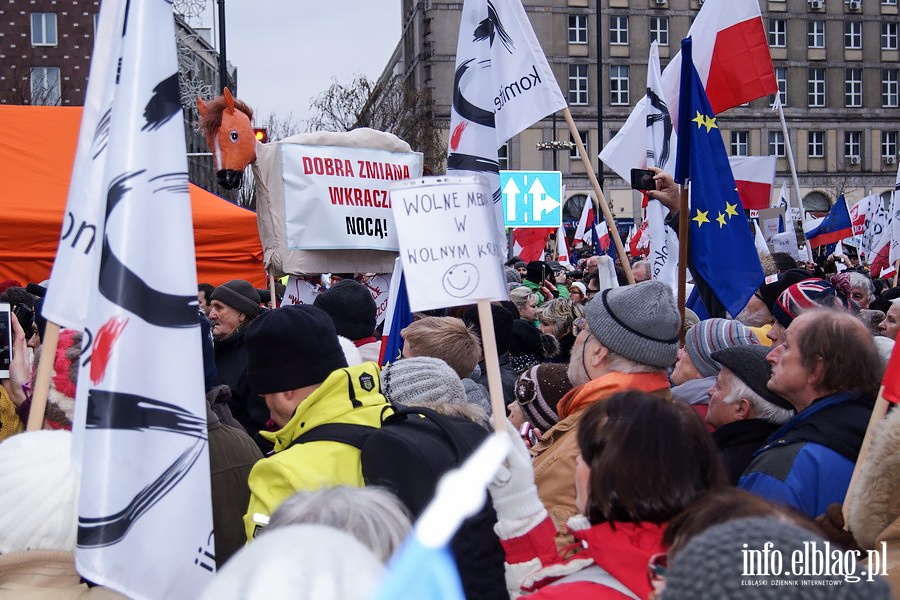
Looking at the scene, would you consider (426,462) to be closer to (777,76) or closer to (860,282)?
(860,282)

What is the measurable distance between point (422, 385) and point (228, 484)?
2.53ft

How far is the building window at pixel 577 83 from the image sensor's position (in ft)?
195

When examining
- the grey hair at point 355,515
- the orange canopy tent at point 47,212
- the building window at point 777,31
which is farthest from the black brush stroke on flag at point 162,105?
the building window at point 777,31

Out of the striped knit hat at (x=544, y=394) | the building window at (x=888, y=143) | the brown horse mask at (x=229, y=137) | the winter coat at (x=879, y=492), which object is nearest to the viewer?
the winter coat at (x=879, y=492)

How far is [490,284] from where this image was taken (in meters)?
2.89

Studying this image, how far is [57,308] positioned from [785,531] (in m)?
2.57

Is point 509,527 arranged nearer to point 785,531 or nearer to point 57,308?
point 785,531

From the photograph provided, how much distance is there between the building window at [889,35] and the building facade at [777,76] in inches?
2.6

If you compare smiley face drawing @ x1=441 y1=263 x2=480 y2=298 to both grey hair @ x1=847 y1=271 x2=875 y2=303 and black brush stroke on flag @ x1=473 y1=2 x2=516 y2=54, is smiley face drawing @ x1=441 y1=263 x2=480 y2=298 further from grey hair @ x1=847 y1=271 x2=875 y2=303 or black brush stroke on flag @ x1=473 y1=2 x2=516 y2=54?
grey hair @ x1=847 y1=271 x2=875 y2=303

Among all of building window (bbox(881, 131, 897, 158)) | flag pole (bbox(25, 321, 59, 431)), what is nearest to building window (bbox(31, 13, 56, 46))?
flag pole (bbox(25, 321, 59, 431))

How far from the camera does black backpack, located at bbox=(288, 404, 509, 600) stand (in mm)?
2729

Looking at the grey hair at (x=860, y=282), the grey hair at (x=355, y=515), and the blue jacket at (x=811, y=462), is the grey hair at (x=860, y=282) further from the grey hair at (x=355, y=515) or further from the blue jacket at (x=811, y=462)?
the grey hair at (x=355, y=515)

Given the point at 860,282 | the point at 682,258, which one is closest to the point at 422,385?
the point at 682,258

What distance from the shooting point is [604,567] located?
2213mm
